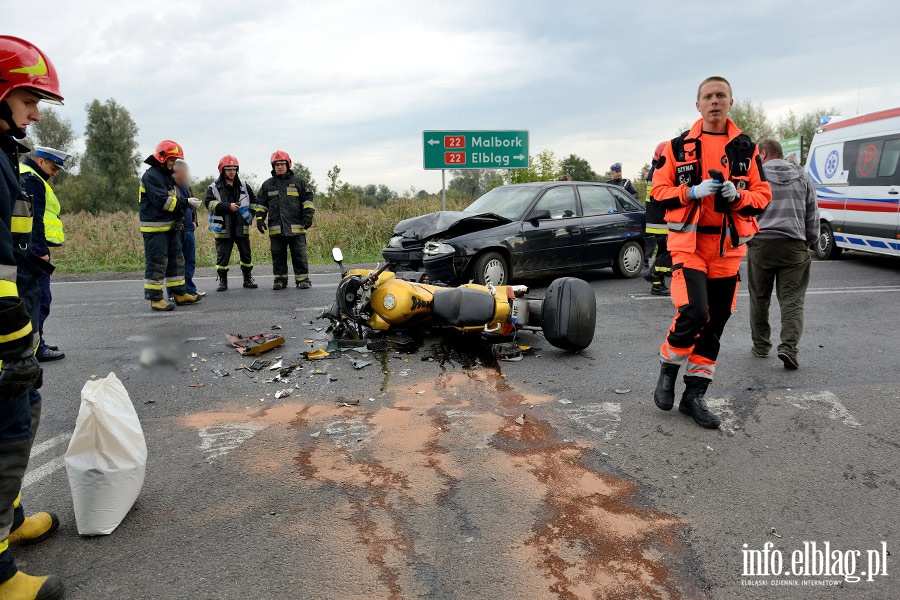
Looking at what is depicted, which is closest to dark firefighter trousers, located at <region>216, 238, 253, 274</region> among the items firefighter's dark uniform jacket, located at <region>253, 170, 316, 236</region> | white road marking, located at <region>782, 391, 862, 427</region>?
firefighter's dark uniform jacket, located at <region>253, 170, 316, 236</region>

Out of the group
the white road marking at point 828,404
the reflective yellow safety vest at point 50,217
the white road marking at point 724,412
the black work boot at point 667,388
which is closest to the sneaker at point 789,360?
the white road marking at point 828,404

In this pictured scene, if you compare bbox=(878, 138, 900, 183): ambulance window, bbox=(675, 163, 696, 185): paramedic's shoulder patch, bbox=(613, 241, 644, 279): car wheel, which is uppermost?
bbox=(878, 138, 900, 183): ambulance window

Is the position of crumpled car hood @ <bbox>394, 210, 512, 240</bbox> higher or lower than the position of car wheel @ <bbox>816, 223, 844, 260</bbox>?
higher

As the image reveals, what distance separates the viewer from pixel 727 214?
3881mm

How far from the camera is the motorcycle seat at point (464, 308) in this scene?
559 cm

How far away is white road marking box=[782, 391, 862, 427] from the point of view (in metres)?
4.07

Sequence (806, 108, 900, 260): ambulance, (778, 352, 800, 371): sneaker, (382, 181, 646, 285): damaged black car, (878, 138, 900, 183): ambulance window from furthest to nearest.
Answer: (806, 108, 900, 260): ambulance → (878, 138, 900, 183): ambulance window → (382, 181, 646, 285): damaged black car → (778, 352, 800, 371): sneaker

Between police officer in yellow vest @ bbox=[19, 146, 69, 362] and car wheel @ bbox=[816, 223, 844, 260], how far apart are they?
12181mm

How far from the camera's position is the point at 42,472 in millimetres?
3459

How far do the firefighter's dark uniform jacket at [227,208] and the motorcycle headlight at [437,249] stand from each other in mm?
2951

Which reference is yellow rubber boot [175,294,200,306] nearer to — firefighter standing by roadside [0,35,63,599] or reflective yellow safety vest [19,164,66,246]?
reflective yellow safety vest [19,164,66,246]

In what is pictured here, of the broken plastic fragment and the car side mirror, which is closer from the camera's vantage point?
the broken plastic fragment

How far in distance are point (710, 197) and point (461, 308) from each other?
239cm

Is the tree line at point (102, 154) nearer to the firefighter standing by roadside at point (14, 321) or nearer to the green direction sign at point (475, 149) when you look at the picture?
the green direction sign at point (475, 149)
